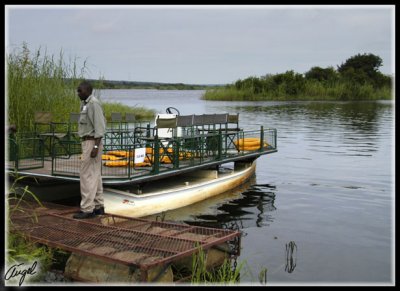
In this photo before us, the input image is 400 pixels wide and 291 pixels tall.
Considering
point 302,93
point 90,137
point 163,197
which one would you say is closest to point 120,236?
point 90,137

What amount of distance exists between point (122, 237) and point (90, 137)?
163 cm

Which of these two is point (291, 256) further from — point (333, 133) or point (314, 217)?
point (333, 133)

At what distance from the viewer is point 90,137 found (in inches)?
345

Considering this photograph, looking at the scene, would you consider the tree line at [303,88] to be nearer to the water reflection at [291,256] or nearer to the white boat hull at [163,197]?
the white boat hull at [163,197]

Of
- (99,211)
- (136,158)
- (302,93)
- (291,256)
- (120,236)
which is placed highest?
(302,93)

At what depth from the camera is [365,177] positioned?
55.0 feet

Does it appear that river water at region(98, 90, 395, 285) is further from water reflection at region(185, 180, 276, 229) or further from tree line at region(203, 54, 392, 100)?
tree line at region(203, 54, 392, 100)

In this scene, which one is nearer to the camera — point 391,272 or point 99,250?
point 99,250

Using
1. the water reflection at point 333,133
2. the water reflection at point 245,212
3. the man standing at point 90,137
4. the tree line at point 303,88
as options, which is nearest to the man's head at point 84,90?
the man standing at point 90,137

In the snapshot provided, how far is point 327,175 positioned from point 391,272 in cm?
869

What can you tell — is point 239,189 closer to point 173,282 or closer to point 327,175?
point 327,175

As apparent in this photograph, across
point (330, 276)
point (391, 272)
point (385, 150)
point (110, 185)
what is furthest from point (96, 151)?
point (385, 150)

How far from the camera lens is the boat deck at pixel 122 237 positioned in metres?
7.21

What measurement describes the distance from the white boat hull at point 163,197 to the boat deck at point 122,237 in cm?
85
